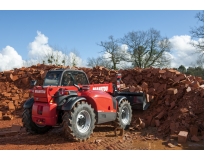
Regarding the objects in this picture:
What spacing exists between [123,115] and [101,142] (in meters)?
2.03

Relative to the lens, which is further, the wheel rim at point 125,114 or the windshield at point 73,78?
the wheel rim at point 125,114

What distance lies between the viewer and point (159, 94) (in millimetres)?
9070

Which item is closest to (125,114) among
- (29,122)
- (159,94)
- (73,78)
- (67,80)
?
(159,94)

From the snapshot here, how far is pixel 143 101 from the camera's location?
8.48m

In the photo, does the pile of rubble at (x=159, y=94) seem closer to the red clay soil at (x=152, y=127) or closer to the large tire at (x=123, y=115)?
the red clay soil at (x=152, y=127)

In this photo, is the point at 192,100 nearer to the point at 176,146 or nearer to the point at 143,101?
the point at 143,101

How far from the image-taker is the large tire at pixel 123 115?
741 cm

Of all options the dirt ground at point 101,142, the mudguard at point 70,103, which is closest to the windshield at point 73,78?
the mudguard at point 70,103

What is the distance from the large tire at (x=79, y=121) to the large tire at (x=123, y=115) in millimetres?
1303

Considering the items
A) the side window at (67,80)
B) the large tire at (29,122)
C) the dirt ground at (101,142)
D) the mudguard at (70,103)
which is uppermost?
the side window at (67,80)

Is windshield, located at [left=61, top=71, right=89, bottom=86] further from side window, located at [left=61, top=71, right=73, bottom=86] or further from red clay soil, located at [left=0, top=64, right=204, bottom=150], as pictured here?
red clay soil, located at [left=0, top=64, right=204, bottom=150]

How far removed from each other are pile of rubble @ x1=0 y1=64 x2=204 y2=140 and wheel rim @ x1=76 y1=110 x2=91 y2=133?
2.41 m

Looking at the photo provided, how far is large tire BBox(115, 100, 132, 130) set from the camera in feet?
24.3

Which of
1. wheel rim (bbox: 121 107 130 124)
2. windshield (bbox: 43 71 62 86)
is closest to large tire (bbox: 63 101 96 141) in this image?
windshield (bbox: 43 71 62 86)
